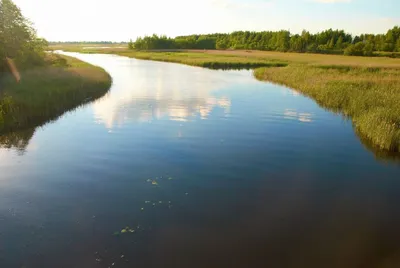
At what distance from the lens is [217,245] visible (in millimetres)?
10703

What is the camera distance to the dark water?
10.3m

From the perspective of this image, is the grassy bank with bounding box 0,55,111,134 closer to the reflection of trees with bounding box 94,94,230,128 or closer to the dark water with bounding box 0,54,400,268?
the dark water with bounding box 0,54,400,268

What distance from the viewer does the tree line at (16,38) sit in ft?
151

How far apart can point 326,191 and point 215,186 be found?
5000 mm

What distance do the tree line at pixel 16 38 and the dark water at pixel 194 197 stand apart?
2639 centimetres

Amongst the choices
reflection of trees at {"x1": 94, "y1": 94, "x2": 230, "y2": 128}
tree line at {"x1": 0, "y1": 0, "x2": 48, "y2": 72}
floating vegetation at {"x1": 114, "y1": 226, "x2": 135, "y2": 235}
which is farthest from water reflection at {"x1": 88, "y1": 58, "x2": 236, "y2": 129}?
floating vegetation at {"x1": 114, "y1": 226, "x2": 135, "y2": 235}

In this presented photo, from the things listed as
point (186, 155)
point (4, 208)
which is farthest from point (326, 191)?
point (4, 208)

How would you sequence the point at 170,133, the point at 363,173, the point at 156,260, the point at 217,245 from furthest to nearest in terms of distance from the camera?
the point at 170,133 → the point at 363,173 → the point at 217,245 → the point at 156,260

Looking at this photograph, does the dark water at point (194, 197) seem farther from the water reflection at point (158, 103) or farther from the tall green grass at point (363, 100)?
the water reflection at point (158, 103)

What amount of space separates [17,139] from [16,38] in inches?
1328

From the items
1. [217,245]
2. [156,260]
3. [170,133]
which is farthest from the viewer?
[170,133]

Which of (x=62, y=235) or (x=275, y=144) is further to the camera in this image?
(x=275, y=144)

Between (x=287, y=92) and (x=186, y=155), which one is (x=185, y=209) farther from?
(x=287, y=92)

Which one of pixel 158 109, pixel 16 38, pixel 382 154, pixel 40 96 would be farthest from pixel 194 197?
pixel 16 38
